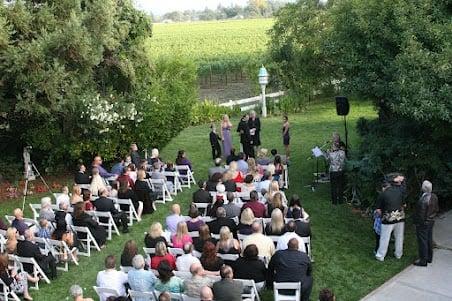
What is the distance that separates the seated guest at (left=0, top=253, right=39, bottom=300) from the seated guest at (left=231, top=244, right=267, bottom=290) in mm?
3760

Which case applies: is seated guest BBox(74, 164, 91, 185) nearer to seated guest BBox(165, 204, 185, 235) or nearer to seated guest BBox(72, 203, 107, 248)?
seated guest BBox(72, 203, 107, 248)

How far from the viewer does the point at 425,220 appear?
10.5 meters

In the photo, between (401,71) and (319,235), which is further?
(319,235)

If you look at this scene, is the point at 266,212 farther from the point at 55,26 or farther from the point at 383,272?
the point at 55,26

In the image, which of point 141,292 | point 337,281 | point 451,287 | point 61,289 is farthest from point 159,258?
point 451,287

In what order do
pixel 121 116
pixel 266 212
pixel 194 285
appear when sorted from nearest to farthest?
pixel 194 285 < pixel 266 212 < pixel 121 116

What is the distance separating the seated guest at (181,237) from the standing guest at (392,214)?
3.52 m

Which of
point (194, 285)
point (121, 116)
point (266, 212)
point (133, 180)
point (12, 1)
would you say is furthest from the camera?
point (121, 116)

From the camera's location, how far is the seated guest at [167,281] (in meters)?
8.61

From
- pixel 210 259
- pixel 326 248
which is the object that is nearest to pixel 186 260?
pixel 210 259

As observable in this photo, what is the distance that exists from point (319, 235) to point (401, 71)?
3.67 metres

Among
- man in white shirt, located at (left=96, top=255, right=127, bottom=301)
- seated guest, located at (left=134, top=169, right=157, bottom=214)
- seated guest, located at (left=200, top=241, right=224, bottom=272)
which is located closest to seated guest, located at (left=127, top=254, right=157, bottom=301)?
man in white shirt, located at (left=96, top=255, right=127, bottom=301)

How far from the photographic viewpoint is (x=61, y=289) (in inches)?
422

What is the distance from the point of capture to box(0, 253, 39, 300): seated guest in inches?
384
